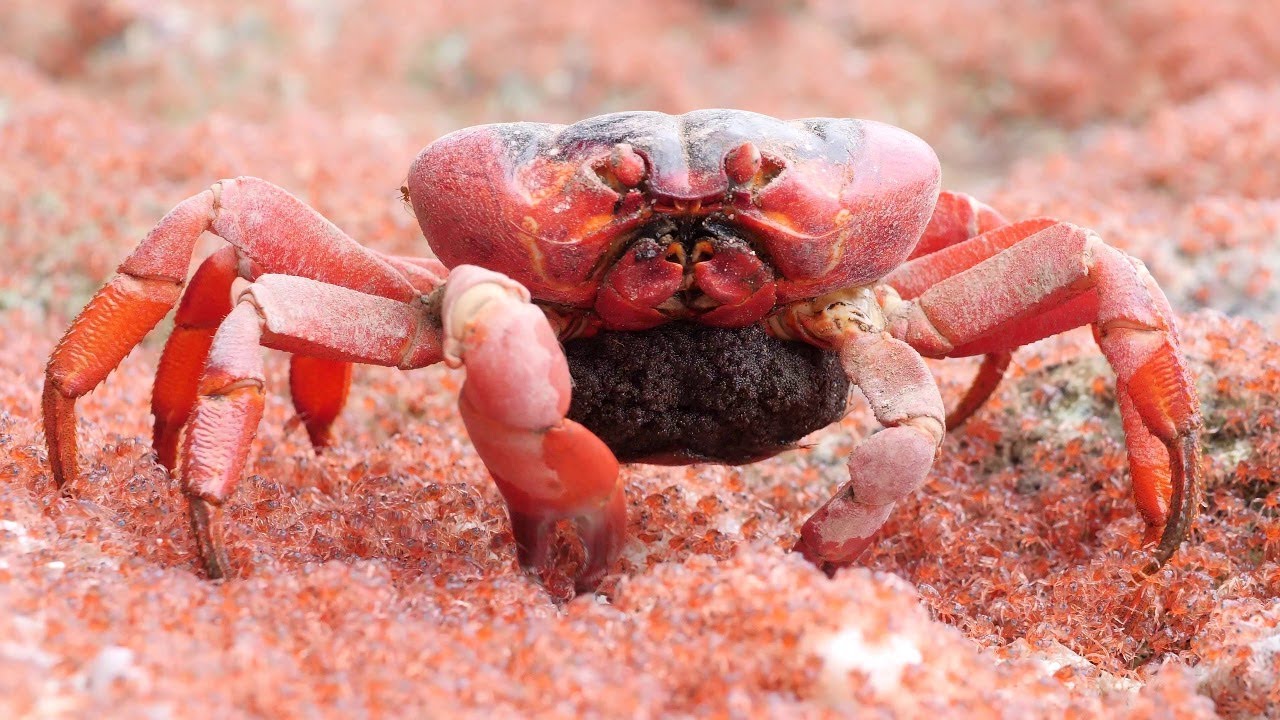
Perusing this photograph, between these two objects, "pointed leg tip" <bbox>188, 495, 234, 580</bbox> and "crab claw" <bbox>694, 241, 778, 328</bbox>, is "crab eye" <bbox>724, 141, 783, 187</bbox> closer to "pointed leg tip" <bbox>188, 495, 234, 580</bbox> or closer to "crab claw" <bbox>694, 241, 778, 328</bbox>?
"crab claw" <bbox>694, 241, 778, 328</bbox>

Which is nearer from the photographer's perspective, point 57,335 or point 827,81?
point 57,335

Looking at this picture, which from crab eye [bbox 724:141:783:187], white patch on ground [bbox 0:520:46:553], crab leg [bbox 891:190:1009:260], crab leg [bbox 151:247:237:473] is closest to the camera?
white patch on ground [bbox 0:520:46:553]

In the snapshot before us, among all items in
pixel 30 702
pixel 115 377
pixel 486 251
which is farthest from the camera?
pixel 115 377

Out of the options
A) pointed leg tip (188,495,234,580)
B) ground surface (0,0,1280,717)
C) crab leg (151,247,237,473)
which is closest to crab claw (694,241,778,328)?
ground surface (0,0,1280,717)

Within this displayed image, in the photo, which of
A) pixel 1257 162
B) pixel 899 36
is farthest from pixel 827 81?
pixel 1257 162

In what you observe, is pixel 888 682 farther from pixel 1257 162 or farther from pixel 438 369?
pixel 1257 162

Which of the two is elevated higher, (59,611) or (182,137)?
(59,611)

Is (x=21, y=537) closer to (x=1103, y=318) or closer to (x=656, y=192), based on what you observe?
(x=656, y=192)
